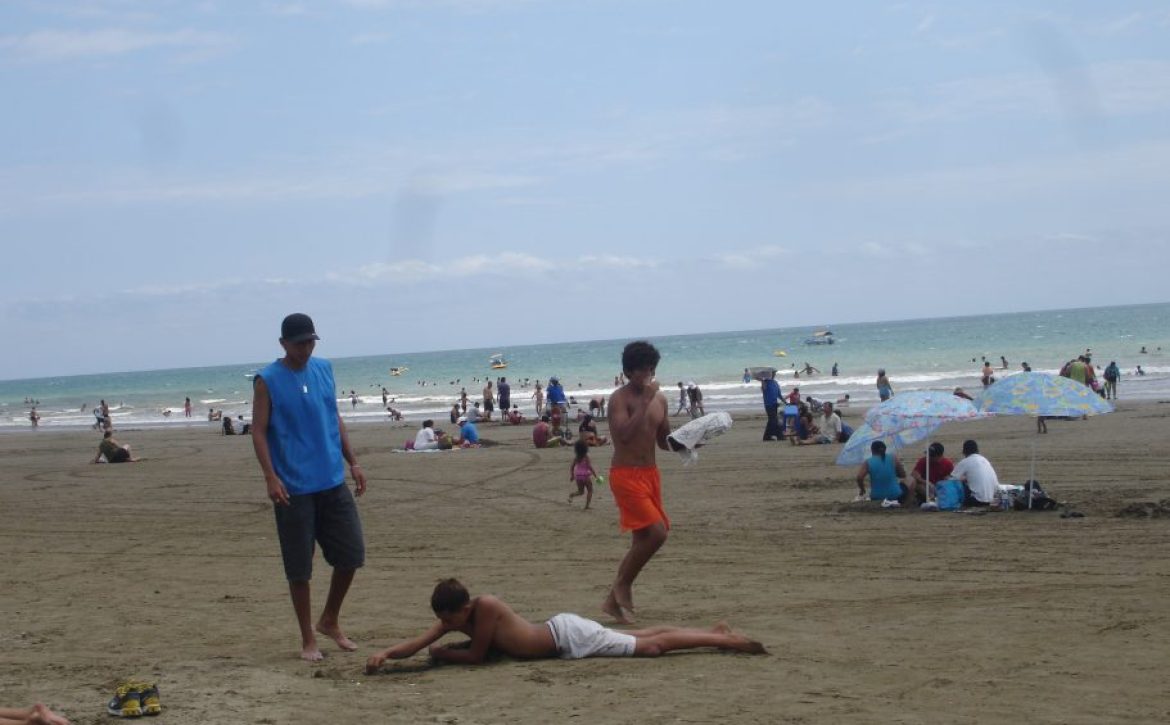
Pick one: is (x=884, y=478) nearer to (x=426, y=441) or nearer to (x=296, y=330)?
(x=296, y=330)

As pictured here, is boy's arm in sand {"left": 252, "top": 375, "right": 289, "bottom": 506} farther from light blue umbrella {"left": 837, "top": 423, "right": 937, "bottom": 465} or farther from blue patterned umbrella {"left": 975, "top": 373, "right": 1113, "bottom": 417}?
light blue umbrella {"left": 837, "top": 423, "right": 937, "bottom": 465}

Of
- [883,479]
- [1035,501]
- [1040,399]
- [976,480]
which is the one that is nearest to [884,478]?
[883,479]

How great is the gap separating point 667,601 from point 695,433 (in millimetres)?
1158

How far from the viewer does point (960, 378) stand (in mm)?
55219

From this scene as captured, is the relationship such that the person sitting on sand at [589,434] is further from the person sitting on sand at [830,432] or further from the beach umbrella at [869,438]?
the beach umbrella at [869,438]

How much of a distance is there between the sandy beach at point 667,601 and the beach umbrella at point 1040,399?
1.05m

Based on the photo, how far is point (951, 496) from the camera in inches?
508

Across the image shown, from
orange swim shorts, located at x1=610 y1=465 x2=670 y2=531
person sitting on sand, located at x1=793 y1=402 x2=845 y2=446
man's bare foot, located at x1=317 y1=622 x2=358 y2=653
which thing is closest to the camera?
man's bare foot, located at x1=317 y1=622 x2=358 y2=653

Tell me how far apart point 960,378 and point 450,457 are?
3686cm

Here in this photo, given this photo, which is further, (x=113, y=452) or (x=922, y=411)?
(x=113, y=452)

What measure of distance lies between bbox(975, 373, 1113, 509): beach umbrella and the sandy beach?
1055 mm

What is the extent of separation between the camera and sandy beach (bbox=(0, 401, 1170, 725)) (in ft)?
18.1

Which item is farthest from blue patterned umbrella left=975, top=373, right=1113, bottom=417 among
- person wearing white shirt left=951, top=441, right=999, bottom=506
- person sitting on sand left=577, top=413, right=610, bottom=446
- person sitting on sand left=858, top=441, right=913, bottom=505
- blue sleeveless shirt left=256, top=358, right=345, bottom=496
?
person sitting on sand left=577, top=413, right=610, bottom=446

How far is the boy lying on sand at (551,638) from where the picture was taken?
6254 millimetres
